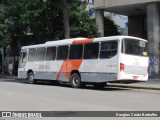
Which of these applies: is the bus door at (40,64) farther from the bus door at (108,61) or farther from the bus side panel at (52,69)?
the bus door at (108,61)

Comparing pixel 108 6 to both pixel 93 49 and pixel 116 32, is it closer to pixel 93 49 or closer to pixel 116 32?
pixel 116 32

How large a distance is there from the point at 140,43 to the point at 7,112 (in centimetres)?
1104

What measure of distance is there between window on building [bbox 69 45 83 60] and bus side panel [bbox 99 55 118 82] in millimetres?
1980

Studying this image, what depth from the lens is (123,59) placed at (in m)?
19.7

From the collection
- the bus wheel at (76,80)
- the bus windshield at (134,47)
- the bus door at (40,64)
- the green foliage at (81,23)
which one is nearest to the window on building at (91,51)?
the bus wheel at (76,80)

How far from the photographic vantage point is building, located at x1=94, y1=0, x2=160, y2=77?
30.2 m

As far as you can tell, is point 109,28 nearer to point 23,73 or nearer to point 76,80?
point 23,73

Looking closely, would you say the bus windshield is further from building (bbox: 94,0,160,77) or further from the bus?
building (bbox: 94,0,160,77)

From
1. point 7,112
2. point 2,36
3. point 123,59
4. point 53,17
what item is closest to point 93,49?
point 123,59

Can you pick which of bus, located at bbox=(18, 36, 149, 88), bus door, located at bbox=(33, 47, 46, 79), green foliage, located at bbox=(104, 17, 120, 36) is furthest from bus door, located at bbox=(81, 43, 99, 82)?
green foliage, located at bbox=(104, 17, 120, 36)

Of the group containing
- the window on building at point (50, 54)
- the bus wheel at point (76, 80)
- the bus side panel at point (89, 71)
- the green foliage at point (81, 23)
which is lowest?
the bus wheel at point (76, 80)

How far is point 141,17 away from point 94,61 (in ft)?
62.7

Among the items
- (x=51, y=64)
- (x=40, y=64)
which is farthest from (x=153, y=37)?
(x=40, y=64)

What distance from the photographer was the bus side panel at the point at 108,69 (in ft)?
65.1
